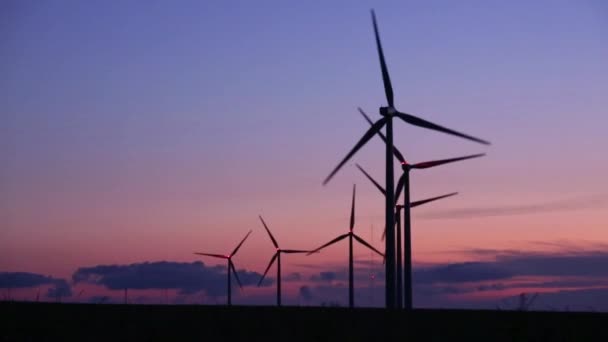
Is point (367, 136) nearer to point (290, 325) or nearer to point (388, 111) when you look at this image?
point (388, 111)

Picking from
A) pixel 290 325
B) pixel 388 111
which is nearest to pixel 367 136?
pixel 388 111

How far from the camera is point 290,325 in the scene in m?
54.9

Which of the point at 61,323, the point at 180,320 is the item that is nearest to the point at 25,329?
the point at 61,323

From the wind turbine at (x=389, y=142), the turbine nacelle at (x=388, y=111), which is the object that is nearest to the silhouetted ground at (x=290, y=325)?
the wind turbine at (x=389, y=142)

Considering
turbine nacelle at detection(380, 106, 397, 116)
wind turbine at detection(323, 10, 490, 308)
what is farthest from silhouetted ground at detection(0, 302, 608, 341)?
turbine nacelle at detection(380, 106, 397, 116)

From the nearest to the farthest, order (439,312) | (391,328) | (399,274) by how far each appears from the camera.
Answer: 1. (391,328)
2. (439,312)
3. (399,274)

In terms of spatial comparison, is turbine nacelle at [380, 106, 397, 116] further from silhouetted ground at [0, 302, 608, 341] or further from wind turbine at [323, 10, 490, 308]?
silhouetted ground at [0, 302, 608, 341]

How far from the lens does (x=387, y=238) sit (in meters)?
72.6

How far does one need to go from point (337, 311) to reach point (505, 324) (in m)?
12.5

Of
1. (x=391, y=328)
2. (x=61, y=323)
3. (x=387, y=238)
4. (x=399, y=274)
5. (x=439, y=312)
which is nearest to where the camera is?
(x=391, y=328)

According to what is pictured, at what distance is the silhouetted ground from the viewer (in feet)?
160

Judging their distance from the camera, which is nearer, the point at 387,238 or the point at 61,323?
the point at 61,323

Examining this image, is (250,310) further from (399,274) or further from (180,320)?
(399,274)

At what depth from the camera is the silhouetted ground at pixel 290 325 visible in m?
48.8
